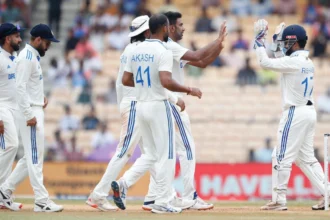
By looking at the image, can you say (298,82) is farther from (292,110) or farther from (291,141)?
(291,141)

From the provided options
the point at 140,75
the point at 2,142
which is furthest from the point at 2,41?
the point at 140,75

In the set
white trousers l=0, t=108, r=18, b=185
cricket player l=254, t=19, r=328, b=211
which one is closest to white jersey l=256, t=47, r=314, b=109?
cricket player l=254, t=19, r=328, b=211

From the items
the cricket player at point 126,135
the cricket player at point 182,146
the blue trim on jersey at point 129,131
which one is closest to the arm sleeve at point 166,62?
the cricket player at point 182,146

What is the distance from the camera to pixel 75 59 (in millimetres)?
23141

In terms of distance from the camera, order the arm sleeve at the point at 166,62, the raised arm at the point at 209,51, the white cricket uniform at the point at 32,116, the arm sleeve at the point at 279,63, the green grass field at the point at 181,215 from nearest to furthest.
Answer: the green grass field at the point at 181,215 → the arm sleeve at the point at 166,62 → the raised arm at the point at 209,51 → the white cricket uniform at the point at 32,116 → the arm sleeve at the point at 279,63

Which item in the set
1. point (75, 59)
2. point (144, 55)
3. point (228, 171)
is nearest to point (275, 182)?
point (144, 55)

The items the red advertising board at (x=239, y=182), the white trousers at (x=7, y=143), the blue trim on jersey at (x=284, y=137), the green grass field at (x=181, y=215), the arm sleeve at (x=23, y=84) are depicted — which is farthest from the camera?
the red advertising board at (x=239, y=182)

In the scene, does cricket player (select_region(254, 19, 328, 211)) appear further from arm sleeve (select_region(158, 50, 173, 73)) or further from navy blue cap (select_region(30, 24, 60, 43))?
navy blue cap (select_region(30, 24, 60, 43))

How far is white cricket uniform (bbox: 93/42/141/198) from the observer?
41.3 ft

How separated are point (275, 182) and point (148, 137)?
2.01 m

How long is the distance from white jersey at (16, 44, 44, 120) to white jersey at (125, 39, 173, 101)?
140 centimetres

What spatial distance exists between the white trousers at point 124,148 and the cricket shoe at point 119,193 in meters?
0.32

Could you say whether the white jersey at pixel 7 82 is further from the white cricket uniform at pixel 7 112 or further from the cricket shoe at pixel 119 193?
the cricket shoe at pixel 119 193

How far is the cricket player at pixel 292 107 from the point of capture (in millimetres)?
12539
